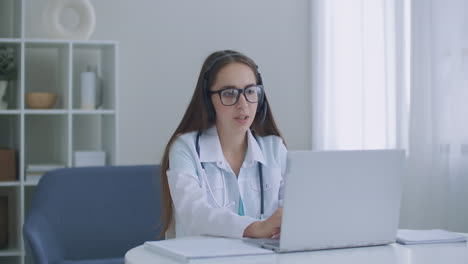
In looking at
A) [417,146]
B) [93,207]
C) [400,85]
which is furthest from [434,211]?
[93,207]

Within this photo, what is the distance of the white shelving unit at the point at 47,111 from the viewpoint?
12.1ft

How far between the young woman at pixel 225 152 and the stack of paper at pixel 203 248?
28 cm

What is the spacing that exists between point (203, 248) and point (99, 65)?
2632 mm

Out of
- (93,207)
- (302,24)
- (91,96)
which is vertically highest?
(302,24)

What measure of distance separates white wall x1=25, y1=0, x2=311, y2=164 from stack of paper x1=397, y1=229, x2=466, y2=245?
2446 mm

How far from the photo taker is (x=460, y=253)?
1.77 m

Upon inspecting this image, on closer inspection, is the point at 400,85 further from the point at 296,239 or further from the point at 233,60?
the point at 296,239

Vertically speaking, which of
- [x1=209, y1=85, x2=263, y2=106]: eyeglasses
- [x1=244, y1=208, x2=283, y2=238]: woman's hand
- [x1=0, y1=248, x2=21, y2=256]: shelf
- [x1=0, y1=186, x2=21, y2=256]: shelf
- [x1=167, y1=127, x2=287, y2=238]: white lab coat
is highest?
[x1=209, y1=85, x2=263, y2=106]: eyeglasses

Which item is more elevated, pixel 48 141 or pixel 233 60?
pixel 233 60

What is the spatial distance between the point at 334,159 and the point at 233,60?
0.77 meters

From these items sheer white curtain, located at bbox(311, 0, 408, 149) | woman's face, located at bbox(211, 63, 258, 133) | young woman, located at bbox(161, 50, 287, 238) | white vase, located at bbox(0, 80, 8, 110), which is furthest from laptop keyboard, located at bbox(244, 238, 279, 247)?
white vase, located at bbox(0, 80, 8, 110)

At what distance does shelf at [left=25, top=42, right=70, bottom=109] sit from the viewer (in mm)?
4012

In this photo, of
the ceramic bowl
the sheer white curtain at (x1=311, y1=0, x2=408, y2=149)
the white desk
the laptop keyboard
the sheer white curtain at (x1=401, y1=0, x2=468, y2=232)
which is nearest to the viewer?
the white desk

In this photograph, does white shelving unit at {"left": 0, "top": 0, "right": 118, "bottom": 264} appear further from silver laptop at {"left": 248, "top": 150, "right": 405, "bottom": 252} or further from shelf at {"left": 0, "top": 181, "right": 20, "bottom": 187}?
silver laptop at {"left": 248, "top": 150, "right": 405, "bottom": 252}
